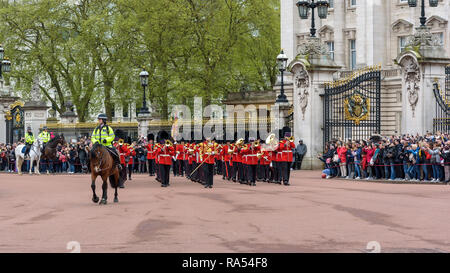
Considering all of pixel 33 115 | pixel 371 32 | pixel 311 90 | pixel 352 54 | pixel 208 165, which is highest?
pixel 371 32

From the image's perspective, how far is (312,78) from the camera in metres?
31.2

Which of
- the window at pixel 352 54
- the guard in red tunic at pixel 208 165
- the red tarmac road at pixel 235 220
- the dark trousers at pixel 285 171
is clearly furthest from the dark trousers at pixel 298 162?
the window at pixel 352 54

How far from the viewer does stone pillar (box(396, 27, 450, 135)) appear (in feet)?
87.3

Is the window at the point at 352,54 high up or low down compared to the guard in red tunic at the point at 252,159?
up

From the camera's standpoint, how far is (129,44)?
2008 inches

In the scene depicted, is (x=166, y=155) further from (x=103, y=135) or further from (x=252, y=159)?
(x=103, y=135)

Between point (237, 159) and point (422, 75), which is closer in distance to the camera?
point (237, 159)

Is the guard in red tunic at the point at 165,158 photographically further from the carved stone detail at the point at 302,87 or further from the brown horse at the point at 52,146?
the brown horse at the point at 52,146

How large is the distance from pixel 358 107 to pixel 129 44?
24.0m

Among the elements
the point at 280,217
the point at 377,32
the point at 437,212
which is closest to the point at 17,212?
the point at 280,217

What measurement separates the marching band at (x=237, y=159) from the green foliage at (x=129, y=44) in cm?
2119

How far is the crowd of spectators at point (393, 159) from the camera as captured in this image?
23.8 metres

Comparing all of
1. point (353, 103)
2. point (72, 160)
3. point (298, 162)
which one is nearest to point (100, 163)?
point (353, 103)
